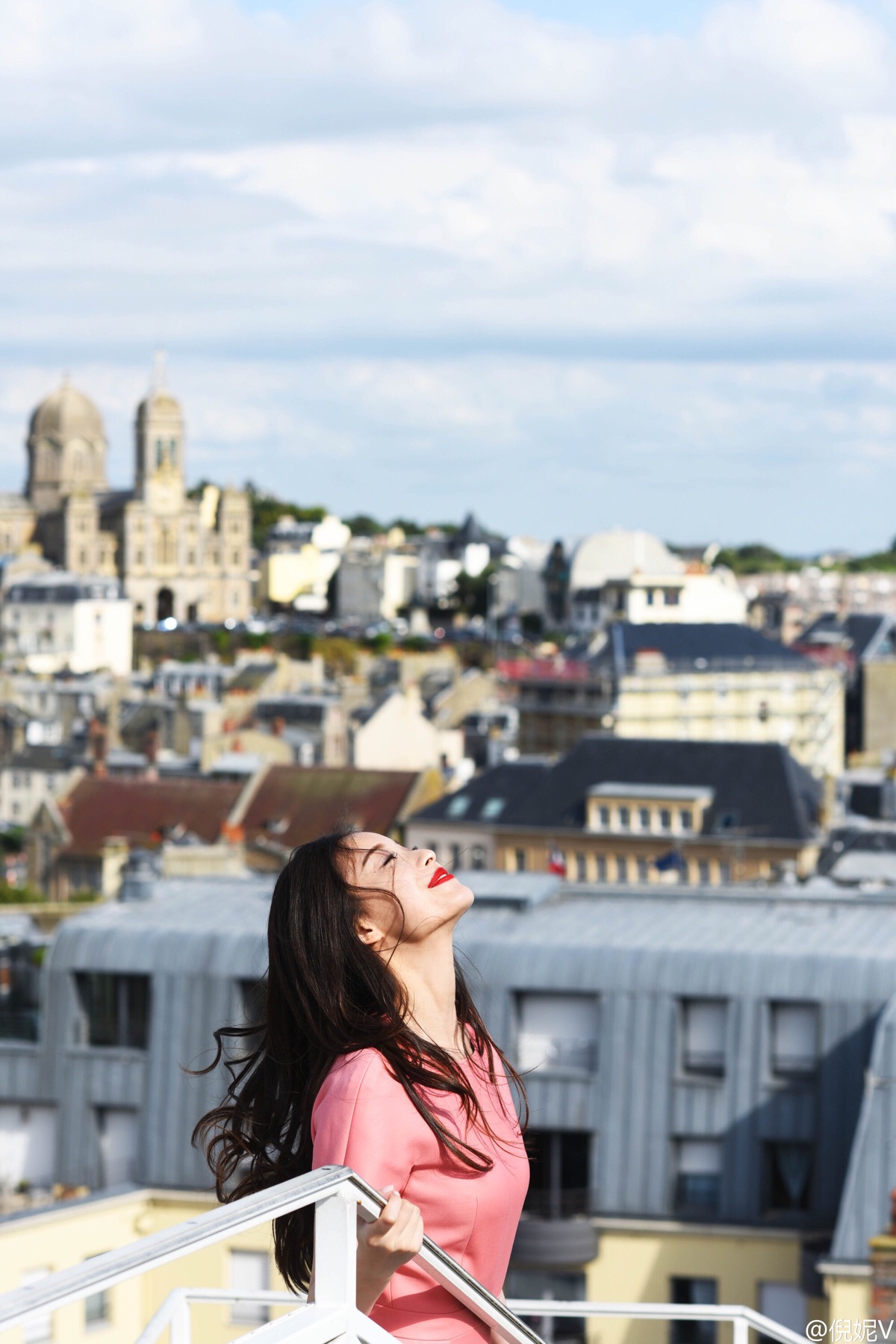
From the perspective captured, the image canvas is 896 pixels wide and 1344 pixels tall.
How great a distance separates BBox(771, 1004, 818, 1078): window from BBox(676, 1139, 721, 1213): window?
3.64ft

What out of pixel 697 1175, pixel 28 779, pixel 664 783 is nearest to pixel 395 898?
pixel 697 1175

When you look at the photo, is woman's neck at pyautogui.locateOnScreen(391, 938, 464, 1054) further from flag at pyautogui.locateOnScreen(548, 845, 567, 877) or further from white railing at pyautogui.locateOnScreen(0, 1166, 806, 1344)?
flag at pyautogui.locateOnScreen(548, 845, 567, 877)

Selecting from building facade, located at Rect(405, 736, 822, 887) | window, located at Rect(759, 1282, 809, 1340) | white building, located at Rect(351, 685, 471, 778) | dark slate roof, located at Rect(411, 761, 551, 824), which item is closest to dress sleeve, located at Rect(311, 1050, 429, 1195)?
window, located at Rect(759, 1282, 809, 1340)

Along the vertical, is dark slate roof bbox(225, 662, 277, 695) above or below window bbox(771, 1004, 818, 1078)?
above

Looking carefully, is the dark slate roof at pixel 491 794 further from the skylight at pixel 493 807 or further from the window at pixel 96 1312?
the window at pixel 96 1312

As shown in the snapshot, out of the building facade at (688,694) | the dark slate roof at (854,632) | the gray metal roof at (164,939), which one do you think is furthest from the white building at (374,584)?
the gray metal roof at (164,939)

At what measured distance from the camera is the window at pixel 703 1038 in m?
→ 21.9

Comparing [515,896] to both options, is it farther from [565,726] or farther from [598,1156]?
[565,726]

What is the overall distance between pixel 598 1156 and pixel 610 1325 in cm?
313

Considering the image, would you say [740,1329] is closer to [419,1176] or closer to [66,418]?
[419,1176]

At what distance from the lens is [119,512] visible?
564 feet

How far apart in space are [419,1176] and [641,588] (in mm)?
117325

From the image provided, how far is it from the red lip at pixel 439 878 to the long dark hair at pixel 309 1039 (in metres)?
0.16

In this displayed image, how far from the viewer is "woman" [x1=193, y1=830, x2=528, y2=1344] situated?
3.87m
